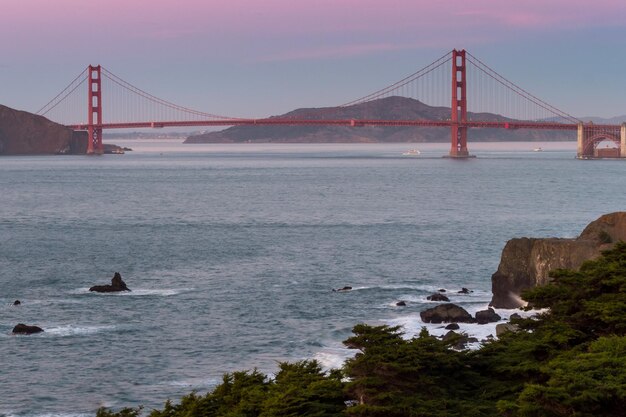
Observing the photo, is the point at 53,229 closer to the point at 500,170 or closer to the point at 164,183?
the point at 164,183

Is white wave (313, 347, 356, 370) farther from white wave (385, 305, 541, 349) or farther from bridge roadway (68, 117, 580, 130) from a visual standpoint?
bridge roadway (68, 117, 580, 130)

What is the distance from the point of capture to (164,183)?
448 feet

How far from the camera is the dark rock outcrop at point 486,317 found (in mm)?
33250

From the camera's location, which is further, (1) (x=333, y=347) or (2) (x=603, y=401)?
(1) (x=333, y=347)

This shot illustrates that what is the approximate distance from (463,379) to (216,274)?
29.5m

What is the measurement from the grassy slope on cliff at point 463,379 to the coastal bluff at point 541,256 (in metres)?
14.8

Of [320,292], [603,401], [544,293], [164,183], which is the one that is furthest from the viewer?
[164,183]

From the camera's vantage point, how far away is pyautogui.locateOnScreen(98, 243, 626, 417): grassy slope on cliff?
1564cm

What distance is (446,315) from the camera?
3366 centimetres

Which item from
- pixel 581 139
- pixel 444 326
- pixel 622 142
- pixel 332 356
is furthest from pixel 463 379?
pixel 581 139

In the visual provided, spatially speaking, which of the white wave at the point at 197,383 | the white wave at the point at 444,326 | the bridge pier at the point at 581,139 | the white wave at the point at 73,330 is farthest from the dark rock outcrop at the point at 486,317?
the bridge pier at the point at 581,139

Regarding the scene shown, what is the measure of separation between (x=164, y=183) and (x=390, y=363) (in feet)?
400

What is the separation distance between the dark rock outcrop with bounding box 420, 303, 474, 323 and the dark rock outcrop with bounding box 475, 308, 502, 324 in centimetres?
23

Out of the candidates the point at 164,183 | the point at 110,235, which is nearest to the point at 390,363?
the point at 110,235
